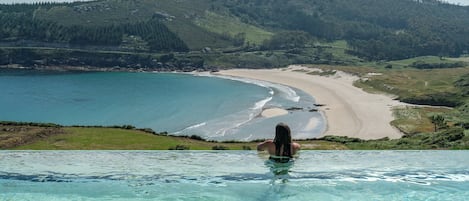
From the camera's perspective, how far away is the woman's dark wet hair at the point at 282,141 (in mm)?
14207

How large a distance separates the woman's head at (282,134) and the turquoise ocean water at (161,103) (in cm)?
→ 4345

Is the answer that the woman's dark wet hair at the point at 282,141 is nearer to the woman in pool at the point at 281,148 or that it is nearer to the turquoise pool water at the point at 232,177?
the woman in pool at the point at 281,148

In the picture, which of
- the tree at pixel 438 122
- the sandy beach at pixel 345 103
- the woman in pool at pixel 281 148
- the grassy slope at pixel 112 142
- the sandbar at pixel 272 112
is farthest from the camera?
the sandbar at pixel 272 112

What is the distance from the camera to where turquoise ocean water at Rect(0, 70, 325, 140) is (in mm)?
68694

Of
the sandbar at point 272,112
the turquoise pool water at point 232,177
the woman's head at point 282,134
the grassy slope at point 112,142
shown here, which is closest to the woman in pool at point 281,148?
the woman's head at point 282,134

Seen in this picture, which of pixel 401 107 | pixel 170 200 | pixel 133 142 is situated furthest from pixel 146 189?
pixel 401 107

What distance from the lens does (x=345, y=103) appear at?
89.8 meters

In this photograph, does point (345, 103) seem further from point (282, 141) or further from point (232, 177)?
point (232, 177)

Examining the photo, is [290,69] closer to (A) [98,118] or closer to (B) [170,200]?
(A) [98,118]

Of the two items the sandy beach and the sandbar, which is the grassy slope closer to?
the sandy beach

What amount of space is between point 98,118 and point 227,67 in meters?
103

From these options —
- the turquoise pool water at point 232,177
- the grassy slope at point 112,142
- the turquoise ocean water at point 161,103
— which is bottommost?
the turquoise ocean water at point 161,103

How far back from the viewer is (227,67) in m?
178

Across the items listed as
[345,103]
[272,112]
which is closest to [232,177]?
[272,112]
